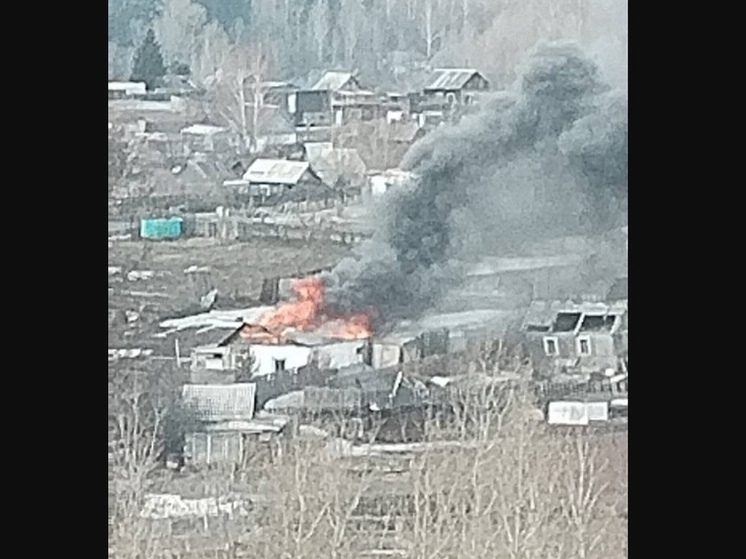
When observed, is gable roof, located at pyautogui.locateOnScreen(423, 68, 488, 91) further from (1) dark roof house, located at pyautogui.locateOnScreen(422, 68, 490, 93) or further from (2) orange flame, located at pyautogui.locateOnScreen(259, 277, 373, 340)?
(2) orange flame, located at pyautogui.locateOnScreen(259, 277, 373, 340)

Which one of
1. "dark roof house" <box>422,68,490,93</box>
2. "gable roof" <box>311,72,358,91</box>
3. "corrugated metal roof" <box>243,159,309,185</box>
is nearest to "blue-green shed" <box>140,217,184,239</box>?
"corrugated metal roof" <box>243,159,309,185</box>

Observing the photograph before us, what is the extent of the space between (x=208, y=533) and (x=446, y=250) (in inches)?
16.9

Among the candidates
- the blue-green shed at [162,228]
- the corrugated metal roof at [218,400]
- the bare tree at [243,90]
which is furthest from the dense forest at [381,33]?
the corrugated metal roof at [218,400]

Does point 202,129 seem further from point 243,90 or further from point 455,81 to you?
point 455,81

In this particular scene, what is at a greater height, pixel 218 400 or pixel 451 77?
pixel 451 77

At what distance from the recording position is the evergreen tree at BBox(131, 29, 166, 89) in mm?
1399

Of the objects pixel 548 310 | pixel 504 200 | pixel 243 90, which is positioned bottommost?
pixel 548 310

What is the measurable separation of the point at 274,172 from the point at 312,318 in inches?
6.9

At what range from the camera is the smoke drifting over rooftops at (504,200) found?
4.65 feet

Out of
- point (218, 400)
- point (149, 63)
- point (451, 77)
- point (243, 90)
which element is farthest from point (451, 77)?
point (218, 400)

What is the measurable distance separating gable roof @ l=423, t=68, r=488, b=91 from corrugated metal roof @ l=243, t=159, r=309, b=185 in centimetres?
19

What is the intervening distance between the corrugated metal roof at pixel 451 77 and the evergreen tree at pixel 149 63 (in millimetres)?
315

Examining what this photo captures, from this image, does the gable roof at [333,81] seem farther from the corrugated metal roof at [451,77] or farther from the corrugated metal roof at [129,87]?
the corrugated metal roof at [129,87]

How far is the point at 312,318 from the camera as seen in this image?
142 centimetres
